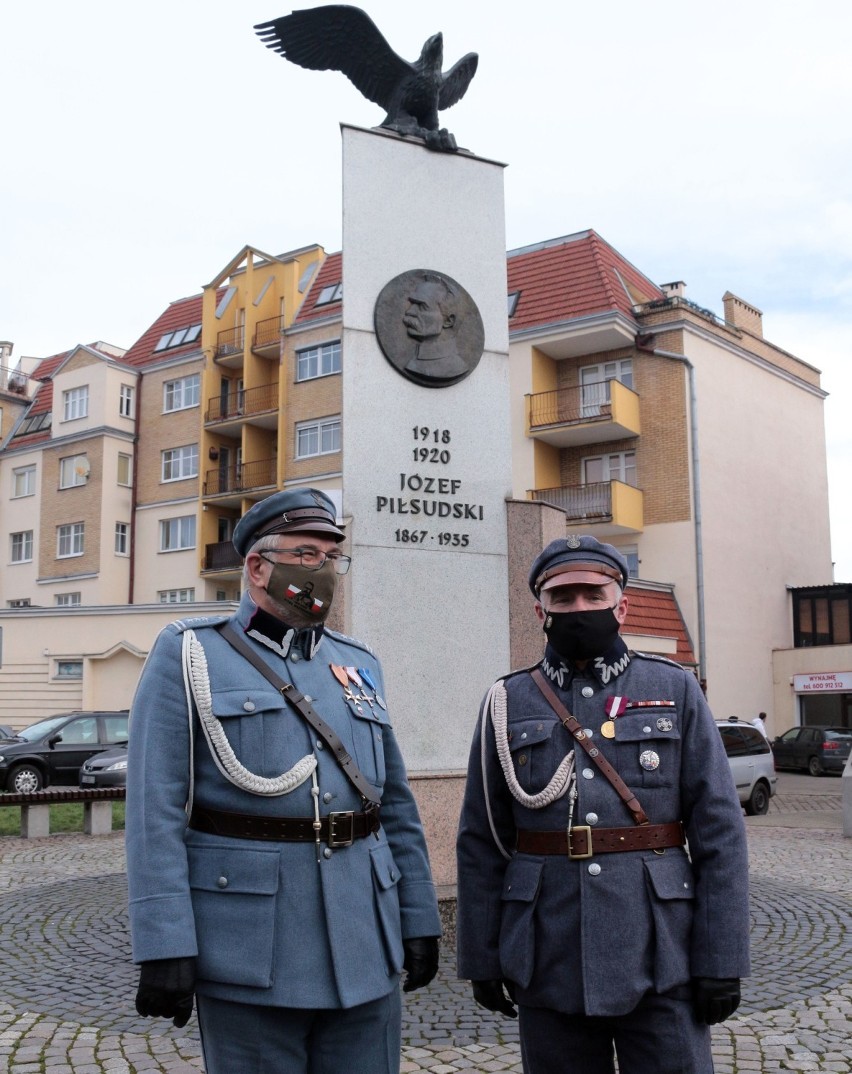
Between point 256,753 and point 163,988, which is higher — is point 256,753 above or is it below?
above

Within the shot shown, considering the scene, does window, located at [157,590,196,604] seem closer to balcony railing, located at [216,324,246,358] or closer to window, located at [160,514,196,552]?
window, located at [160,514,196,552]

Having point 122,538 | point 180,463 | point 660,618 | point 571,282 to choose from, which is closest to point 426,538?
point 660,618

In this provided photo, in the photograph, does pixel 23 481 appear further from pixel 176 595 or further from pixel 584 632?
pixel 584 632

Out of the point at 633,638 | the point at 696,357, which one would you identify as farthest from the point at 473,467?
the point at 696,357

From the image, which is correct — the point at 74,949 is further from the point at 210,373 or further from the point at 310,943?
the point at 210,373

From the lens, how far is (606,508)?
31.4 m

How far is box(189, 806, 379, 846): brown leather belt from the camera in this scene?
10.3 ft

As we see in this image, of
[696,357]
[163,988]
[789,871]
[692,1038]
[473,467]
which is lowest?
[789,871]

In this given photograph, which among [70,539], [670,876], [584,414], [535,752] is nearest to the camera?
[670,876]

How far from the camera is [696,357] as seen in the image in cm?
3234

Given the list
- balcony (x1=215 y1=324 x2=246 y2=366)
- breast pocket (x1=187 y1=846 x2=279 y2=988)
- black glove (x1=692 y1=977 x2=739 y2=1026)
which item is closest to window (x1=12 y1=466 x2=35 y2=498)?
balcony (x1=215 y1=324 x2=246 y2=366)

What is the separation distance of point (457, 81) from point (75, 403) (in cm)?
3877

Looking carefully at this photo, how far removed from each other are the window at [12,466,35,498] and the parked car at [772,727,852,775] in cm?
3044

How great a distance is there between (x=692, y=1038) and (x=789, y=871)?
880 cm
